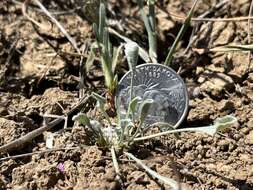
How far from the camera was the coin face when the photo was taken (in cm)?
198

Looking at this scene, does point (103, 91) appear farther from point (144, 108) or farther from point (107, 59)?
point (144, 108)

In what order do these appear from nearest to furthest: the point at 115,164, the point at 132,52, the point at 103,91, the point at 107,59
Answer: the point at 115,164 < the point at 132,52 < the point at 107,59 < the point at 103,91

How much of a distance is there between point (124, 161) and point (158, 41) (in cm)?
83

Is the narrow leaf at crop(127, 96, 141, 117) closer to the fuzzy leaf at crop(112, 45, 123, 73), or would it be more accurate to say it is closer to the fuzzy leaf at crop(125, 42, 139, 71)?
the fuzzy leaf at crop(125, 42, 139, 71)

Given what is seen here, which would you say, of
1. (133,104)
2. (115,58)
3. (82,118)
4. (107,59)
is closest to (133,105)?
(133,104)

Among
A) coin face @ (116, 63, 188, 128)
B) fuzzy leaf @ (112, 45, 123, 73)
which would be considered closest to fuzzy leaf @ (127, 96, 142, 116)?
coin face @ (116, 63, 188, 128)

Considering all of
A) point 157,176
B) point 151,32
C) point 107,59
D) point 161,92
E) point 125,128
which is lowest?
point 157,176

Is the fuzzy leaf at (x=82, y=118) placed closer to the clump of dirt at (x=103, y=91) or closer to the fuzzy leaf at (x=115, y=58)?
the clump of dirt at (x=103, y=91)

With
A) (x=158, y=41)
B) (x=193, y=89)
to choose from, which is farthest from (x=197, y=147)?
(x=158, y=41)

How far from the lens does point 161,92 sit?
2.00 meters

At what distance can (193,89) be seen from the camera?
7.23 ft

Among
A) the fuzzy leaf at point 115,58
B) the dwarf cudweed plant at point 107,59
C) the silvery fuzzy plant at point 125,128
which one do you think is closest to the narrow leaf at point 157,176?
the silvery fuzzy plant at point 125,128

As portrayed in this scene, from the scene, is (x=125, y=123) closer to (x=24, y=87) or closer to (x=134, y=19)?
(x=24, y=87)

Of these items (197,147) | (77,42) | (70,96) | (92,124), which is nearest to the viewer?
(92,124)
